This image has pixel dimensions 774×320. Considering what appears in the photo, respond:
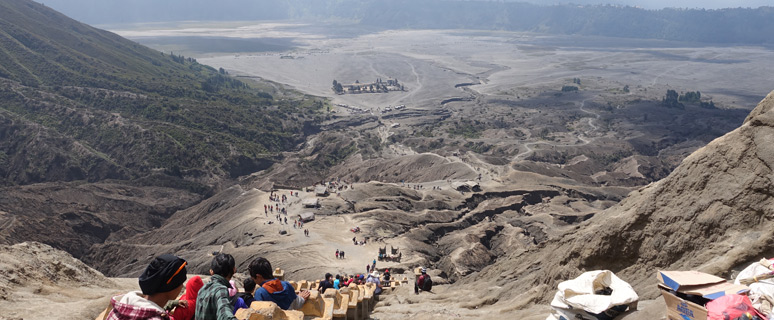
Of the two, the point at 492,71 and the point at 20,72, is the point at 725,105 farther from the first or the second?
the point at 20,72

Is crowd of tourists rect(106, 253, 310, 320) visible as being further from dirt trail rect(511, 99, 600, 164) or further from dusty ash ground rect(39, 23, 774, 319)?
dirt trail rect(511, 99, 600, 164)

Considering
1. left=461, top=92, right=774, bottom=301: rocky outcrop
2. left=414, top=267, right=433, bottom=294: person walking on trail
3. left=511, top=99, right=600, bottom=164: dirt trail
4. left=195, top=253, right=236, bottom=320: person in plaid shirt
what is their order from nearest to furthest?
1. left=195, top=253, right=236, bottom=320: person in plaid shirt
2. left=461, top=92, right=774, bottom=301: rocky outcrop
3. left=414, top=267, right=433, bottom=294: person walking on trail
4. left=511, top=99, right=600, bottom=164: dirt trail

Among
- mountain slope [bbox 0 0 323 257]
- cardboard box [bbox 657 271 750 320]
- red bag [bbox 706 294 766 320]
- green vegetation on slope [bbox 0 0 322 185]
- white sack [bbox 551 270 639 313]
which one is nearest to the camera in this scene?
red bag [bbox 706 294 766 320]

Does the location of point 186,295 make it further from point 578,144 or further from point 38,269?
point 578,144

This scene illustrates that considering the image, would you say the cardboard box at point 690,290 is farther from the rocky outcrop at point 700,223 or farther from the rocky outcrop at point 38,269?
the rocky outcrop at point 38,269

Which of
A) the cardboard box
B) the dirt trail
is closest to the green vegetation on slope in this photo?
the dirt trail

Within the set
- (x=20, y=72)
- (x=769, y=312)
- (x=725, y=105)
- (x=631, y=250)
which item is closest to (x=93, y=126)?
(x=20, y=72)
